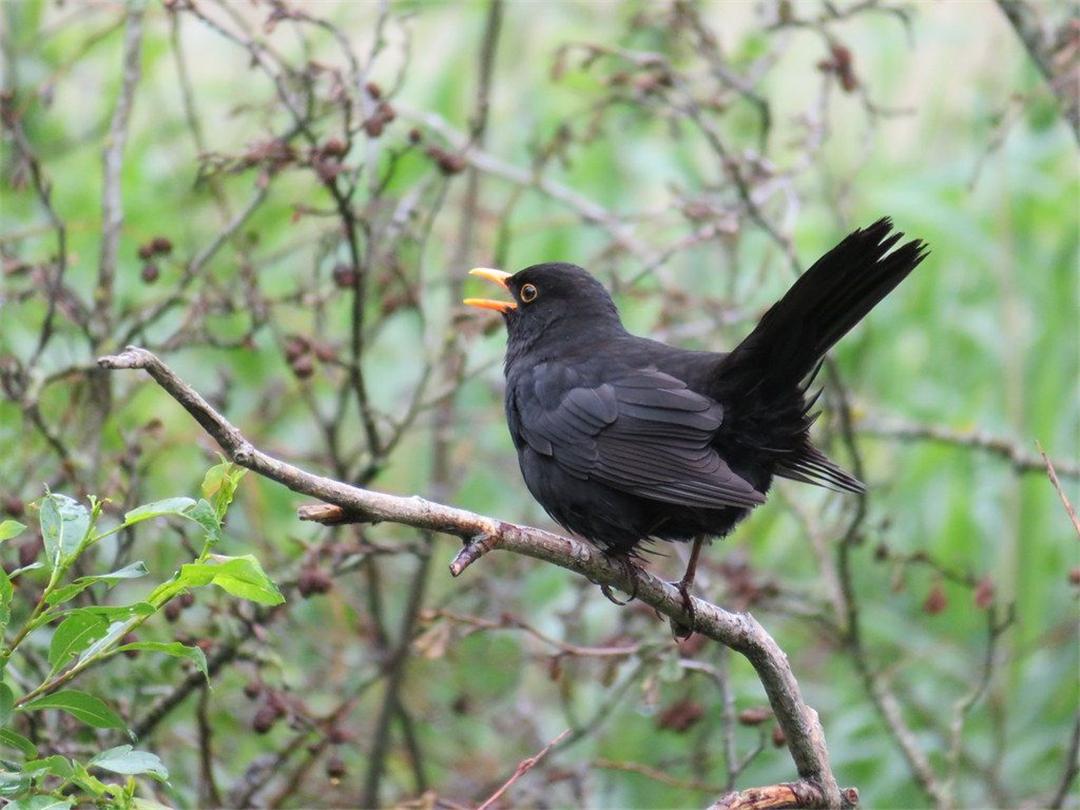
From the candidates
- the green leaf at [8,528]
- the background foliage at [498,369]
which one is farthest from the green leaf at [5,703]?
the background foliage at [498,369]

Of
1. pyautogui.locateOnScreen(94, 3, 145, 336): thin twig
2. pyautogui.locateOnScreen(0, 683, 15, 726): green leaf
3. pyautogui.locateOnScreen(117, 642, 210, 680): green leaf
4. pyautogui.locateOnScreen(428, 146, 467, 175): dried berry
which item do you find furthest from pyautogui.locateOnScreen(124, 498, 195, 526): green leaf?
pyautogui.locateOnScreen(94, 3, 145, 336): thin twig

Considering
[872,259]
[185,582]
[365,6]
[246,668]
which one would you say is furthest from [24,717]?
[365,6]

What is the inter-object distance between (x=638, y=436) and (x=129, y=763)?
1956 mm

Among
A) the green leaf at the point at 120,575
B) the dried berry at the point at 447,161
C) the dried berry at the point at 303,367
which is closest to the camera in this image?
the green leaf at the point at 120,575

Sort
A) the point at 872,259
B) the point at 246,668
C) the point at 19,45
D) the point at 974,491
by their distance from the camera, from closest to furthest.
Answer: the point at 872,259 < the point at 246,668 < the point at 19,45 < the point at 974,491

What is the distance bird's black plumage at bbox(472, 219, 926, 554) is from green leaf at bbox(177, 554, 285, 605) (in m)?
1.52

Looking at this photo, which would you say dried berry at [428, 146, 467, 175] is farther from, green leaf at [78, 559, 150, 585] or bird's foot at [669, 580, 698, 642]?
green leaf at [78, 559, 150, 585]

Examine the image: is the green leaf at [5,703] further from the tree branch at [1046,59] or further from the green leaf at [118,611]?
the tree branch at [1046,59]

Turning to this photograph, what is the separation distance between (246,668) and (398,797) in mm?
2049

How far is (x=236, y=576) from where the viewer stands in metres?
2.36

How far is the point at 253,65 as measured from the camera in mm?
4281

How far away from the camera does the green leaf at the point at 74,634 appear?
7.89 feet

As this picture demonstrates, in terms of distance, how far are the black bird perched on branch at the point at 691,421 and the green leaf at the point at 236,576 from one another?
4.69 ft

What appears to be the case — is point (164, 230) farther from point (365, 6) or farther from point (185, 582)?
point (185, 582)
